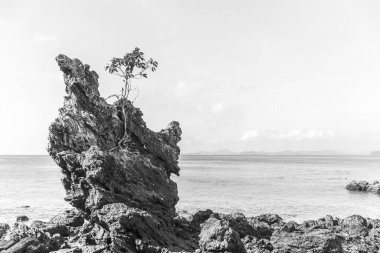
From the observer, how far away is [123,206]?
2480cm


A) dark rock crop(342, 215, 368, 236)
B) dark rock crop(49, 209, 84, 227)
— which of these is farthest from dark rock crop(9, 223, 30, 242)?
dark rock crop(342, 215, 368, 236)

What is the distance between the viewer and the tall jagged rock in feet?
80.5

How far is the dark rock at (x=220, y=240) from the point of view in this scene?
2298 centimetres

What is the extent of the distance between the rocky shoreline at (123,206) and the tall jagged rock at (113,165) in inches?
2.8

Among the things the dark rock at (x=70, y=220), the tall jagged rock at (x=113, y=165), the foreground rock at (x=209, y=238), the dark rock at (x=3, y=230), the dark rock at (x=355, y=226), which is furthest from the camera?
the dark rock at (x=70, y=220)

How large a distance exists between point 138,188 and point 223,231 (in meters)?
7.79

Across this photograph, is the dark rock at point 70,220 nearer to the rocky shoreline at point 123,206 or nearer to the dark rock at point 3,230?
the rocky shoreline at point 123,206

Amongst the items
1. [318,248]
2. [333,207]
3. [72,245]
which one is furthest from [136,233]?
[333,207]

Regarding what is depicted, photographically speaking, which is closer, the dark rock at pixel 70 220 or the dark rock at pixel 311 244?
the dark rock at pixel 311 244

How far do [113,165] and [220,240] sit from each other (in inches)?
367

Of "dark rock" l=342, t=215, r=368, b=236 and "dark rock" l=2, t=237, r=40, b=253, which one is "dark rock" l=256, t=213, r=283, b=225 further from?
"dark rock" l=2, t=237, r=40, b=253

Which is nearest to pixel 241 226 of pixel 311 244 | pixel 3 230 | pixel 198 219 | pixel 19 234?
pixel 198 219

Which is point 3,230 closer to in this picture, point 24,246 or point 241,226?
point 24,246

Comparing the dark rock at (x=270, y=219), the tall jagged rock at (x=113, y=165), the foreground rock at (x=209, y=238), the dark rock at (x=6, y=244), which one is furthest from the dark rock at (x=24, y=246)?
the dark rock at (x=270, y=219)
